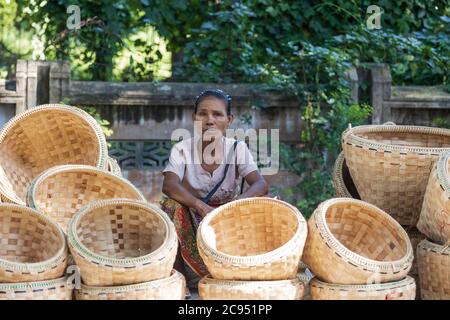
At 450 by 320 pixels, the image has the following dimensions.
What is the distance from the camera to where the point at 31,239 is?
446 cm

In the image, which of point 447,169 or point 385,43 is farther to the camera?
point 385,43

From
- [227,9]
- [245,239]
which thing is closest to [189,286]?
Answer: [245,239]

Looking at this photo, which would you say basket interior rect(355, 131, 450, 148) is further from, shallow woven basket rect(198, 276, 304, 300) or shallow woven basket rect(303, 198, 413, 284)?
shallow woven basket rect(198, 276, 304, 300)

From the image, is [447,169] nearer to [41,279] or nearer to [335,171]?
[335,171]

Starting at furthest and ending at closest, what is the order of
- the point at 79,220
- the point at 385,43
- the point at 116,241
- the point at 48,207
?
the point at 385,43 < the point at 48,207 < the point at 116,241 < the point at 79,220

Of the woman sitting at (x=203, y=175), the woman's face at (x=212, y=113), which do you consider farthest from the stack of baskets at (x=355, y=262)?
the woman's face at (x=212, y=113)

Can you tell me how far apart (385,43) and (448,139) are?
2.66 meters

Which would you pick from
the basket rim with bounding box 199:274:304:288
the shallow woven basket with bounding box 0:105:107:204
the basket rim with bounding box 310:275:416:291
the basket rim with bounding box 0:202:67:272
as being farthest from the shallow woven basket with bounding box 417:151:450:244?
the shallow woven basket with bounding box 0:105:107:204

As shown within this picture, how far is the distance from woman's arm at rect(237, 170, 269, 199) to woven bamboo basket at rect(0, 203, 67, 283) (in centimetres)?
115

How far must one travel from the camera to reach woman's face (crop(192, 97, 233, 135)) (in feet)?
17.2

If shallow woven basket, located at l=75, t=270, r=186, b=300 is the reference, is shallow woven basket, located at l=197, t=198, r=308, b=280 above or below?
above

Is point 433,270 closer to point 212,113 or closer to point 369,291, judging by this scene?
point 369,291

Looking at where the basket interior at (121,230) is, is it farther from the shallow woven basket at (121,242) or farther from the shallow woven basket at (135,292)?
the shallow woven basket at (135,292)
